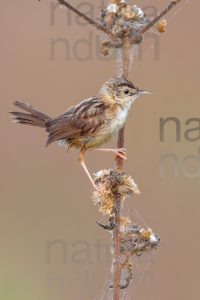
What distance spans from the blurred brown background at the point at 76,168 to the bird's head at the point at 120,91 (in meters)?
0.80

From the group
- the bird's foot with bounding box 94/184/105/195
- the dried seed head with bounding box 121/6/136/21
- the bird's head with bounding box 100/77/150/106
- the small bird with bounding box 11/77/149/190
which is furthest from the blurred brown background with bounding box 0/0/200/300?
the dried seed head with bounding box 121/6/136/21

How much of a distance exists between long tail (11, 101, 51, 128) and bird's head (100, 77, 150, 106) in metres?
0.43

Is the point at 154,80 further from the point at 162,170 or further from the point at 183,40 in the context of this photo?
the point at 162,170

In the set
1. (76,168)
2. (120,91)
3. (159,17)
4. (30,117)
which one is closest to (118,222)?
(159,17)

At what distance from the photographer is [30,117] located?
454 centimetres

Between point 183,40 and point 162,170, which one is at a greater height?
point 183,40

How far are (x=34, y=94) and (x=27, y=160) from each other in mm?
1260

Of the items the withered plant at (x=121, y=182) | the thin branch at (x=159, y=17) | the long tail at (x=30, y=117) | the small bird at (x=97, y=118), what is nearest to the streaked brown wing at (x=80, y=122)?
the small bird at (x=97, y=118)

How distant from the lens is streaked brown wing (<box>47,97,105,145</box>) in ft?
13.7

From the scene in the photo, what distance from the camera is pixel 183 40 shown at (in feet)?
30.3

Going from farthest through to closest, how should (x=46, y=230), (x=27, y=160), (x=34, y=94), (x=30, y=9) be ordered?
(x=30, y=9), (x=34, y=94), (x=27, y=160), (x=46, y=230)

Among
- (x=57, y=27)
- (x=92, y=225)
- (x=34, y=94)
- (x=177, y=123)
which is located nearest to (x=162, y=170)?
(x=177, y=123)

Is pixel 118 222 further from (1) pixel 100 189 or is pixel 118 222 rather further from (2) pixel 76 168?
(2) pixel 76 168

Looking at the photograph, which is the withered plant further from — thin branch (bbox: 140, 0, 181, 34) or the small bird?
the small bird
